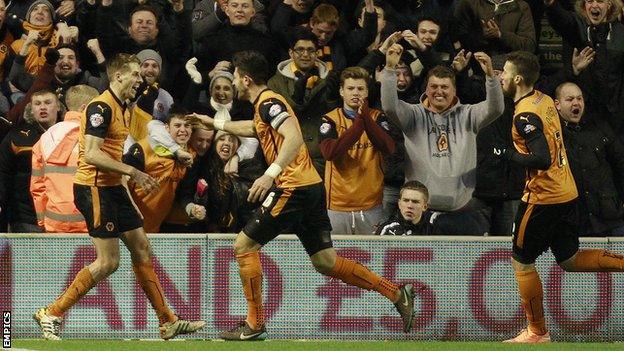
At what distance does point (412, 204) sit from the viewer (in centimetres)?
1255

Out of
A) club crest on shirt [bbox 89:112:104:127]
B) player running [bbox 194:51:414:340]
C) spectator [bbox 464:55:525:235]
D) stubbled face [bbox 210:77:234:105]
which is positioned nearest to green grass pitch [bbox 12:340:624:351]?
player running [bbox 194:51:414:340]

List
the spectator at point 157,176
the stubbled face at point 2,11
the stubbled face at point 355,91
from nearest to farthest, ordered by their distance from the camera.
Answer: the stubbled face at point 355,91
the spectator at point 157,176
the stubbled face at point 2,11

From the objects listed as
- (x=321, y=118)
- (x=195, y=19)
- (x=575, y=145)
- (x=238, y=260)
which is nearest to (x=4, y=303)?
(x=238, y=260)

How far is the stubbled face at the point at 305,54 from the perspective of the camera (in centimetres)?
1380

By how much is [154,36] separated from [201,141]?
→ 1450 mm

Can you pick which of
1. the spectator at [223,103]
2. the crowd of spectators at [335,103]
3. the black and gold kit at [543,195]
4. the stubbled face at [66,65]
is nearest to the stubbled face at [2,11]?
the crowd of spectators at [335,103]

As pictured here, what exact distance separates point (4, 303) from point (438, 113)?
12.5ft

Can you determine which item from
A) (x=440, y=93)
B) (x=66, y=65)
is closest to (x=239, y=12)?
(x=66, y=65)

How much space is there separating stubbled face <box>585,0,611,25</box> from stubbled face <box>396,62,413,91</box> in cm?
188

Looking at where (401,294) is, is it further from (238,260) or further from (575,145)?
(575,145)

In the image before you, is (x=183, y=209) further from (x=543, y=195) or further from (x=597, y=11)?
(x=597, y=11)

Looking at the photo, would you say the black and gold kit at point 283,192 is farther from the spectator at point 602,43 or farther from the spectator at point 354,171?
the spectator at point 602,43

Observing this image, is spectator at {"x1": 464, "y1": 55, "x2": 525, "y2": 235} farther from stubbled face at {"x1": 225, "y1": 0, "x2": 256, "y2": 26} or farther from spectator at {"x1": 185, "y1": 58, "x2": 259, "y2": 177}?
stubbled face at {"x1": 225, "y1": 0, "x2": 256, "y2": 26}

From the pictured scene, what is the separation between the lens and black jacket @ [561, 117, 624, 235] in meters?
13.6
